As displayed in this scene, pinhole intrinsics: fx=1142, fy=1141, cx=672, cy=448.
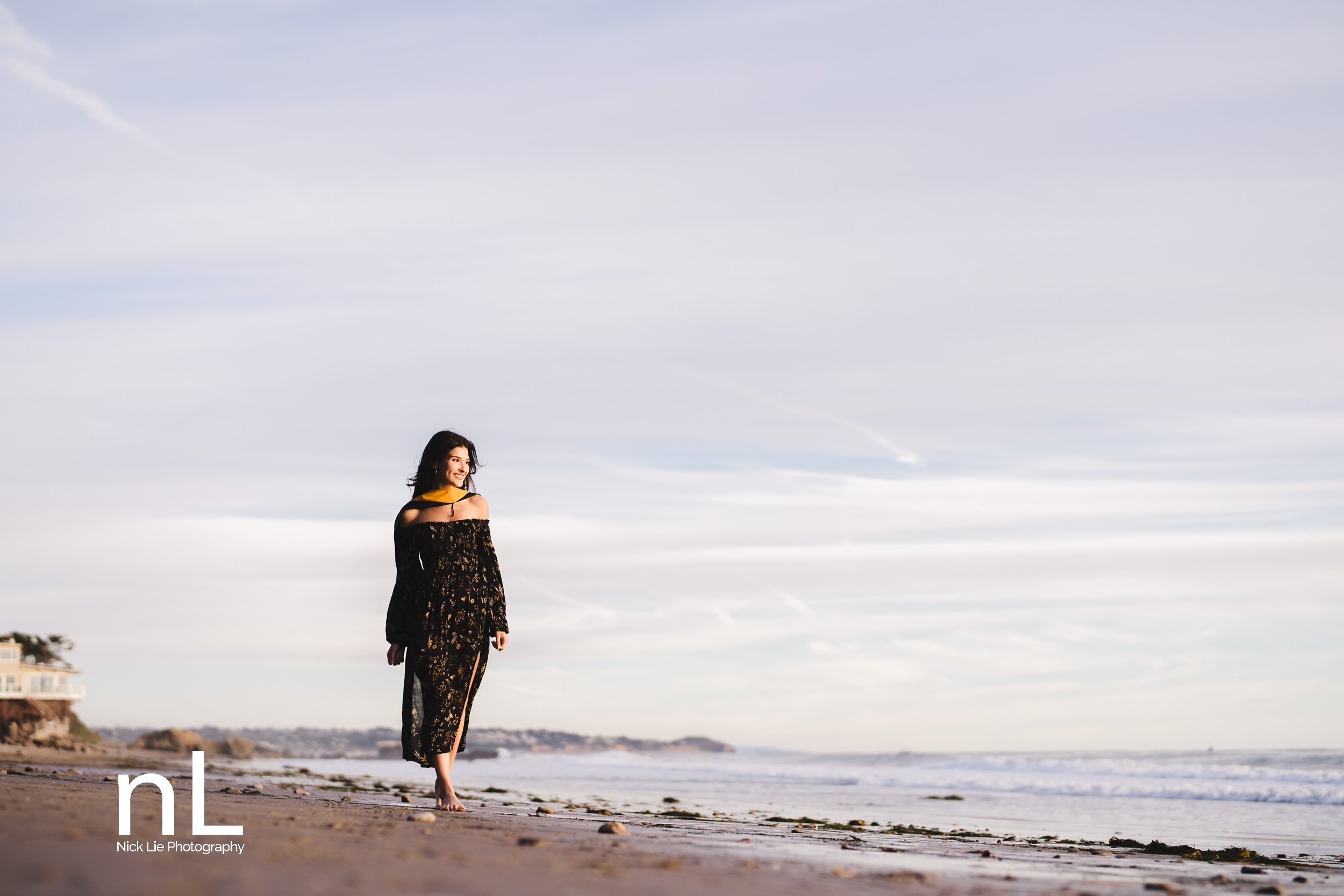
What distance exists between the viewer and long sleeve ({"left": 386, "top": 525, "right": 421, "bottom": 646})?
7.86 meters

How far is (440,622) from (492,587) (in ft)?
1.46

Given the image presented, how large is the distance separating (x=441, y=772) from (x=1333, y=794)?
15770mm

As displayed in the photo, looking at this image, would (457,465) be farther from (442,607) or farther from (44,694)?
(44,694)

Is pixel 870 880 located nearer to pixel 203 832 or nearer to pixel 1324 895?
pixel 1324 895

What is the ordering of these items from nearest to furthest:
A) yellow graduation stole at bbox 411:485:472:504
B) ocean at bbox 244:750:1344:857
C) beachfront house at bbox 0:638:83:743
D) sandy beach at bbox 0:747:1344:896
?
sandy beach at bbox 0:747:1344:896 < yellow graduation stole at bbox 411:485:472:504 < ocean at bbox 244:750:1344:857 < beachfront house at bbox 0:638:83:743

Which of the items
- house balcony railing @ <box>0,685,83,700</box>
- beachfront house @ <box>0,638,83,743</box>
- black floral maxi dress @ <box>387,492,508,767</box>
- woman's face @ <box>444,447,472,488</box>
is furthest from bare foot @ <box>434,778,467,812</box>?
house balcony railing @ <box>0,685,83,700</box>

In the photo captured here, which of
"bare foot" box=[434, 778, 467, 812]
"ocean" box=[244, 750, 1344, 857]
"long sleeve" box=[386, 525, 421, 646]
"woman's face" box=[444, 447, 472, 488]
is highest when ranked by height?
"woman's face" box=[444, 447, 472, 488]

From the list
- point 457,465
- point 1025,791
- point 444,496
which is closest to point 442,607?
point 444,496

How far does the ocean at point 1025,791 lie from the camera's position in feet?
41.2

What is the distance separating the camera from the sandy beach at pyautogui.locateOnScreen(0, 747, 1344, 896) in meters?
3.60

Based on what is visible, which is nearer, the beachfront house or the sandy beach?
the sandy beach

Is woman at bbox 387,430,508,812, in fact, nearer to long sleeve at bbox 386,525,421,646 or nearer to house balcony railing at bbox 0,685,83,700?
long sleeve at bbox 386,525,421,646

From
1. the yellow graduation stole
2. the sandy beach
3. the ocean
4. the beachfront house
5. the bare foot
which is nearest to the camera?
the sandy beach

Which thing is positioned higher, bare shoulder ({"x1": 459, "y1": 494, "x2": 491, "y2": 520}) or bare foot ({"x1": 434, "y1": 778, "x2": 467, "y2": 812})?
bare shoulder ({"x1": 459, "y1": 494, "x2": 491, "y2": 520})
